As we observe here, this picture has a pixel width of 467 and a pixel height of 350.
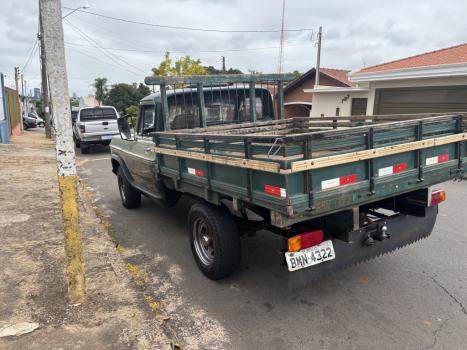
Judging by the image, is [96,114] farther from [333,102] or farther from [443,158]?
[443,158]

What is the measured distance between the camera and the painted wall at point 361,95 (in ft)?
40.3

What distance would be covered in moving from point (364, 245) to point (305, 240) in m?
0.69

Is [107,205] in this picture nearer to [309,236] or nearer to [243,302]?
[243,302]

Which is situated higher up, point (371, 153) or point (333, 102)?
point (333, 102)

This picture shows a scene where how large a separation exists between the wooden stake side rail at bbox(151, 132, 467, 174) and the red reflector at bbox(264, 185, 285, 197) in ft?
0.45

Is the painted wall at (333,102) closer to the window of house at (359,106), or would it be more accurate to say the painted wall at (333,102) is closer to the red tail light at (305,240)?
the window of house at (359,106)

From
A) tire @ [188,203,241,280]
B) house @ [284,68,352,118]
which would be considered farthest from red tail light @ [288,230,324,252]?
house @ [284,68,352,118]

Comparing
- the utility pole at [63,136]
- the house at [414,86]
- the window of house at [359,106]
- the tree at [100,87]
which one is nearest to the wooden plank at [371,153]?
the utility pole at [63,136]

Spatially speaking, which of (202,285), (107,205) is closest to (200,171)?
(202,285)

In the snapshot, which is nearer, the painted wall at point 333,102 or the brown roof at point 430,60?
the brown roof at point 430,60

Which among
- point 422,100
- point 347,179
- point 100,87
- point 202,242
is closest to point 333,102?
point 422,100

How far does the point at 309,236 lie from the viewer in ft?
10.2

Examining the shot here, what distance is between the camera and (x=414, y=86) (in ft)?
43.8

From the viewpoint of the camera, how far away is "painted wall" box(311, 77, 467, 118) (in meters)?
12.3
